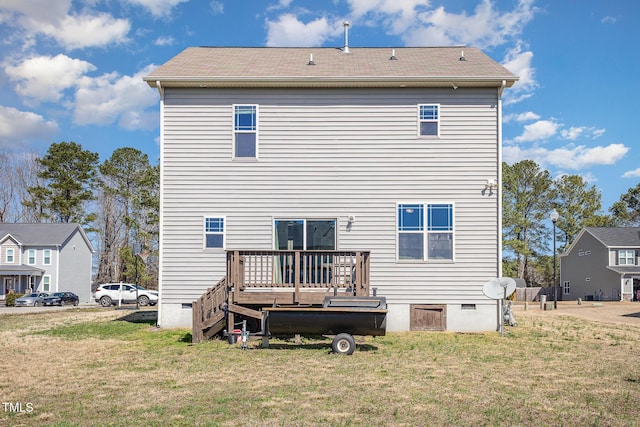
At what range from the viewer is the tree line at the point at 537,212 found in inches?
1870

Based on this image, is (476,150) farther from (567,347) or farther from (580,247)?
(580,247)

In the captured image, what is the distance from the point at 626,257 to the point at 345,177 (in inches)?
1361

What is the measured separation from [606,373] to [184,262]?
9.76 m

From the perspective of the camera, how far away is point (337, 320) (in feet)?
35.3

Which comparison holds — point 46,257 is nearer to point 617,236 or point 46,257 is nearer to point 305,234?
point 305,234

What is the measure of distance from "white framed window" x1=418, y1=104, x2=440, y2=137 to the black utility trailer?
548cm

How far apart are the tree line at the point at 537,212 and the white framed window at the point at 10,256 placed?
1473 inches

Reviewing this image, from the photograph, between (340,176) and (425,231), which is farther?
(340,176)

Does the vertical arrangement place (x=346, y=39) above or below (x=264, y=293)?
above

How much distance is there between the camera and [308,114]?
14.8 metres

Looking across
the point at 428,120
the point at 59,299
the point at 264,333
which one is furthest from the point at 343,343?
the point at 59,299

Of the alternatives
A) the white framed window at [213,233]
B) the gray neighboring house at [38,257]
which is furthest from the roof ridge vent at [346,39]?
the gray neighboring house at [38,257]

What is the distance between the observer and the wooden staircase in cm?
1202
